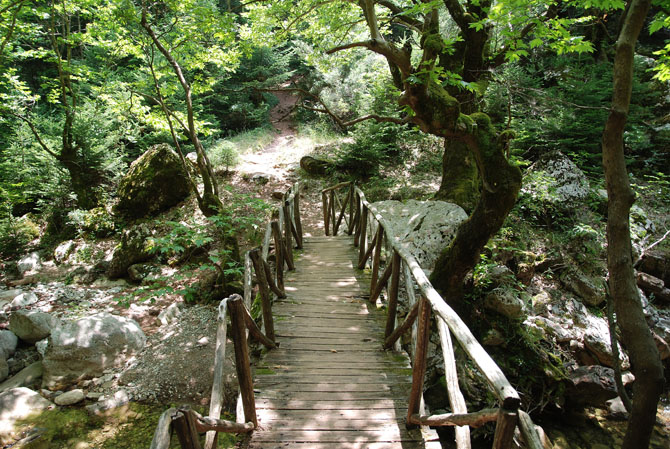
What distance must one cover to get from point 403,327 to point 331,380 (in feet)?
3.08

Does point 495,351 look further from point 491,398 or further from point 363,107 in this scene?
point 363,107

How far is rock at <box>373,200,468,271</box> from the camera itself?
6508 mm

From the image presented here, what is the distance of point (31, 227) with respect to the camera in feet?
33.8

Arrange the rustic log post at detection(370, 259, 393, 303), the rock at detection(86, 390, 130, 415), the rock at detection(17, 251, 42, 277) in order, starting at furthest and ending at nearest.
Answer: the rock at detection(17, 251, 42, 277) → the rock at detection(86, 390, 130, 415) → the rustic log post at detection(370, 259, 393, 303)

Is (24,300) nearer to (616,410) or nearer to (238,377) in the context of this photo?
(238,377)

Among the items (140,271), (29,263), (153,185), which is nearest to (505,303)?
(140,271)

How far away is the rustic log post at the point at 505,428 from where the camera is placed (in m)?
1.60

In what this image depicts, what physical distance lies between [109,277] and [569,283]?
10865mm

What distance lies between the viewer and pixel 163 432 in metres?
1.63

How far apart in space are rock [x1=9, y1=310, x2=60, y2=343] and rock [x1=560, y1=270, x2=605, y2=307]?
9.99 metres

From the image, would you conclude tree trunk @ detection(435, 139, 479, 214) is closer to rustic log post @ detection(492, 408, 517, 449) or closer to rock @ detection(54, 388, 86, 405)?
rustic log post @ detection(492, 408, 517, 449)

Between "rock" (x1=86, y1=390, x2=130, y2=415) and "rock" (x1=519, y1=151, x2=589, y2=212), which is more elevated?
"rock" (x1=519, y1=151, x2=589, y2=212)

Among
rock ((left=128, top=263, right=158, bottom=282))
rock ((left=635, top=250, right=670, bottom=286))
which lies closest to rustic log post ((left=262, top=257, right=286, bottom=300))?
rock ((left=128, top=263, right=158, bottom=282))

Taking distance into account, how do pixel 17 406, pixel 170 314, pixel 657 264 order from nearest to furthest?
pixel 17 406
pixel 170 314
pixel 657 264
